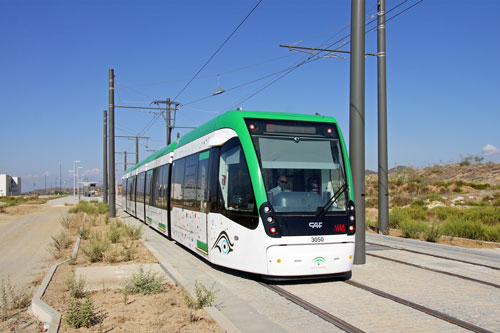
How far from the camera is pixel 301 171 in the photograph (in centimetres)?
883

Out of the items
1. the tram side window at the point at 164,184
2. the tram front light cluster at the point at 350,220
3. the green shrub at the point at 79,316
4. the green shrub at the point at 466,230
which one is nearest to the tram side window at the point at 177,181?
the tram side window at the point at 164,184

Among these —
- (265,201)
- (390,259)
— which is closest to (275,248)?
(265,201)

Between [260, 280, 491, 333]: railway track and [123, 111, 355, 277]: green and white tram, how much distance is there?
1.36 ft

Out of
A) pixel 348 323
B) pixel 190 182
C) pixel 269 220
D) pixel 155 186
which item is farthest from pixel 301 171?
pixel 155 186

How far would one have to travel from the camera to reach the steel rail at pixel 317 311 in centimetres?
604

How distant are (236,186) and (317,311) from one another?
10.2ft

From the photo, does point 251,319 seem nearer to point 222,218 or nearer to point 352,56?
point 222,218

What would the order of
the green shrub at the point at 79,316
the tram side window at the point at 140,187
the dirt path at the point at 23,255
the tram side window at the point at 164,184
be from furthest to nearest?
1. the tram side window at the point at 140,187
2. the tram side window at the point at 164,184
3. the dirt path at the point at 23,255
4. the green shrub at the point at 79,316

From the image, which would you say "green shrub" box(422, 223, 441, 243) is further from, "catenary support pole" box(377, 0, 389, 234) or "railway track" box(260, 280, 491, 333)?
"railway track" box(260, 280, 491, 333)

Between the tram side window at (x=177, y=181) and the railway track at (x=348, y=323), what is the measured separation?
5.86 metres

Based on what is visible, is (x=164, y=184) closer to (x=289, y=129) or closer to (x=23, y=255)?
(x=23, y=255)

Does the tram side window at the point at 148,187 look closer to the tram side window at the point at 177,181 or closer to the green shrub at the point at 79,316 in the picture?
the tram side window at the point at 177,181

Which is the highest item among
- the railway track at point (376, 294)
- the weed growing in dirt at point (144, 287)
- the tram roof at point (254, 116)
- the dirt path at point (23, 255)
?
the tram roof at point (254, 116)

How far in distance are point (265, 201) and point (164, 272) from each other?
308 cm
